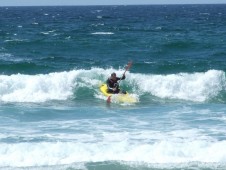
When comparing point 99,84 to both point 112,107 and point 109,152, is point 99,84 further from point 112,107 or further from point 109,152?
point 109,152

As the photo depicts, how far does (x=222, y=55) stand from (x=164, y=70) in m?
5.73

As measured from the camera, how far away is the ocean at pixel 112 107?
1331 centimetres

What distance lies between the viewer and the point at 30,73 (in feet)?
89.4

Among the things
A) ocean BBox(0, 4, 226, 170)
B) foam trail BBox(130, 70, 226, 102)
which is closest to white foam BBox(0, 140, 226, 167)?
ocean BBox(0, 4, 226, 170)

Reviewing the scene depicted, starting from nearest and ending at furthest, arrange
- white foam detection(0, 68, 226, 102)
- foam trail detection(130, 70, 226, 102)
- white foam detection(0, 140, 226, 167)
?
1. white foam detection(0, 140, 226, 167)
2. white foam detection(0, 68, 226, 102)
3. foam trail detection(130, 70, 226, 102)

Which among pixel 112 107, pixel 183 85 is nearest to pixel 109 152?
pixel 112 107

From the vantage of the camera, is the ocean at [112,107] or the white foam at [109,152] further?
the ocean at [112,107]

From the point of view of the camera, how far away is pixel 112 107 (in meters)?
20.0

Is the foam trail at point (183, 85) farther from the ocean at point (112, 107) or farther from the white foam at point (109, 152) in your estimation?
the white foam at point (109, 152)

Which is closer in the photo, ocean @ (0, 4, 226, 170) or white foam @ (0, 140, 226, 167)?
white foam @ (0, 140, 226, 167)

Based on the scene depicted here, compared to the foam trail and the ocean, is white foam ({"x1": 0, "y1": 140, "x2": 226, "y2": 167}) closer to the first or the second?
the ocean

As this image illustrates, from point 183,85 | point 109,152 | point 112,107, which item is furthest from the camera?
point 183,85

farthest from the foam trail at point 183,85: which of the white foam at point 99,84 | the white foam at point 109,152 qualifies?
the white foam at point 109,152

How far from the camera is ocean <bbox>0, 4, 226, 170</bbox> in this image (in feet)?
43.7
